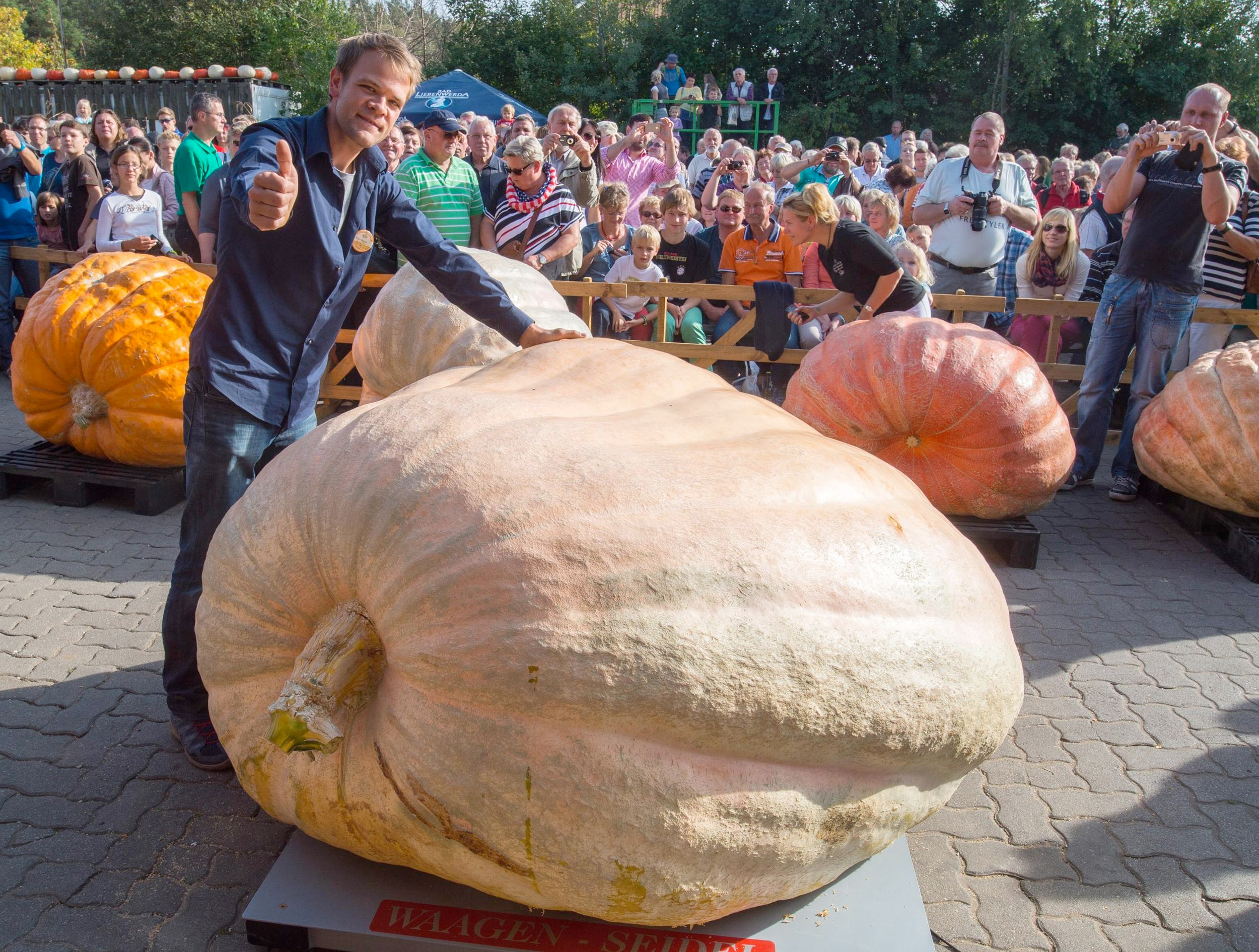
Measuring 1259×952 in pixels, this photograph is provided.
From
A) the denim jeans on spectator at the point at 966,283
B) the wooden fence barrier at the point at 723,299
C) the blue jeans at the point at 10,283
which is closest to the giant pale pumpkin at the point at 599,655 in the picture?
the wooden fence barrier at the point at 723,299

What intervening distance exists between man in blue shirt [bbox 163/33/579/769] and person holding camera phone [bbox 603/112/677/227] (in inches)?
270

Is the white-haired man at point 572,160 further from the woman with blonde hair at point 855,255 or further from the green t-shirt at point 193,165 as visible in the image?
the woman with blonde hair at point 855,255

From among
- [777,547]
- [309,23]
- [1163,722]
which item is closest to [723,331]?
[1163,722]

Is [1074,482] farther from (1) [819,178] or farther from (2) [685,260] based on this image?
(1) [819,178]

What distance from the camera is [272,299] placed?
8.68 ft

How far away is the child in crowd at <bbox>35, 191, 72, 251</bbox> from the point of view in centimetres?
857

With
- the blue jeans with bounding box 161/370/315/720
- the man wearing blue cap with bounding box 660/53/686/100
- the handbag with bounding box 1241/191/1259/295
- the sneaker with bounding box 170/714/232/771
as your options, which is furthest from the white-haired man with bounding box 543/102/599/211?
the man wearing blue cap with bounding box 660/53/686/100

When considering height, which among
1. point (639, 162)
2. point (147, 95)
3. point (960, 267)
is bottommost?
point (960, 267)

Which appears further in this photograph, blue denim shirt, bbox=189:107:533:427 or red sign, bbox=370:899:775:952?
blue denim shirt, bbox=189:107:533:427

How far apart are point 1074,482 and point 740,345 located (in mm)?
2610

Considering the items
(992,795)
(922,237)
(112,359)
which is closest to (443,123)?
(112,359)

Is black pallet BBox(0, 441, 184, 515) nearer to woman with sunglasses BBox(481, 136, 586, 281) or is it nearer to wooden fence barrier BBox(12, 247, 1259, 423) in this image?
wooden fence barrier BBox(12, 247, 1259, 423)

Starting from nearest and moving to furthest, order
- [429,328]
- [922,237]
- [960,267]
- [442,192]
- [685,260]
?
[429,328], [442,192], [960,267], [922,237], [685,260]

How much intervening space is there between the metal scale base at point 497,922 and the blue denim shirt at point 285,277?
1.30m
